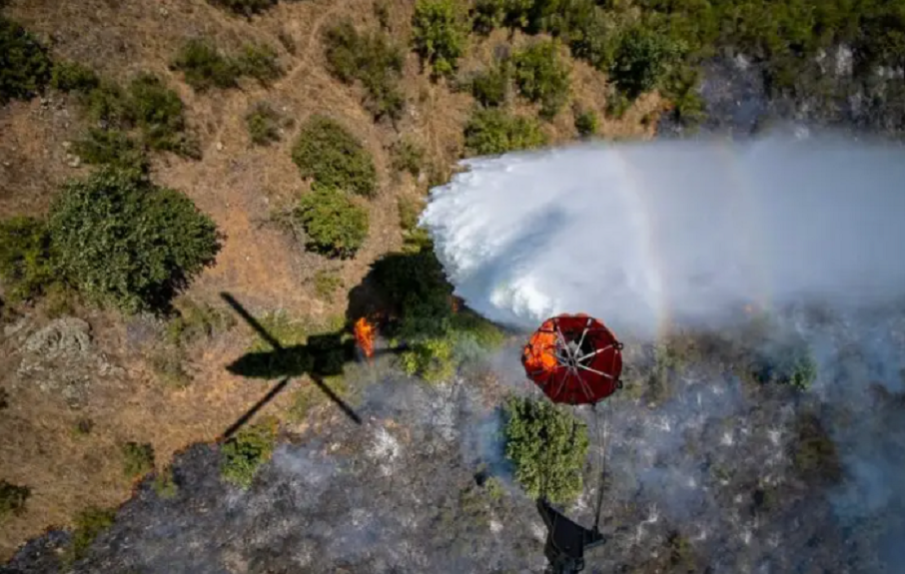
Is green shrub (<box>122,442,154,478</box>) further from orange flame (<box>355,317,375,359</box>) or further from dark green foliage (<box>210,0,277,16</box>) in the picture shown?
dark green foliage (<box>210,0,277,16</box>)

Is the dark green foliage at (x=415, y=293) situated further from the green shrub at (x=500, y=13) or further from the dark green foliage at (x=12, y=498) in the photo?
the dark green foliage at (x=12, y=498)

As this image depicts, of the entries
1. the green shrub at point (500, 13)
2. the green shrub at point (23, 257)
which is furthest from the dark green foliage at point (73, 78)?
the green shrub at point (500, 13)

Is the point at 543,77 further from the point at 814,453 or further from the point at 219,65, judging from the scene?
the point at 814,453

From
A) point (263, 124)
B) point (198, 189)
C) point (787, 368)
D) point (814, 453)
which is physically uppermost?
point (263, 124)

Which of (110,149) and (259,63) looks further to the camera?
(259,63)

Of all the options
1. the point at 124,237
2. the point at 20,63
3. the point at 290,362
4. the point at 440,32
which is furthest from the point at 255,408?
the point at 440,32

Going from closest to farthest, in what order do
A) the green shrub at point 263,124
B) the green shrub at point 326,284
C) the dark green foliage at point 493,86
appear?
the green shrub at point 263,124 < the green shrub at point 326,284 < the dark green foliage at point 493,86
